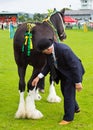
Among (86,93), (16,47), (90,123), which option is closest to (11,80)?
(86,93)

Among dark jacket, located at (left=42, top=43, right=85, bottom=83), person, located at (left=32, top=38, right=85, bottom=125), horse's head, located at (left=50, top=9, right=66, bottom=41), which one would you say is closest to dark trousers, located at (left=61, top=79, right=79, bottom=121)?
person, located at (left=32, top=38, right=85, bottom=125)

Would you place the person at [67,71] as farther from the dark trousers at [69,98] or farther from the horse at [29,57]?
the horse at [29,57]

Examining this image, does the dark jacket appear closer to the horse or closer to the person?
the person

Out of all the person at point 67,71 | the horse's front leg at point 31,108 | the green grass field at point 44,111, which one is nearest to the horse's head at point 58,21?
the green grass field at point 44,111

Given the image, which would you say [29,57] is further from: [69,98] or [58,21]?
[58,21]

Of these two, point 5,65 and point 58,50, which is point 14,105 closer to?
point 58,50

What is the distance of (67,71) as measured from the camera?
22.7ft

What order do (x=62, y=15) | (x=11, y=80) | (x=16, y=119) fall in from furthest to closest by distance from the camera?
(x=11, y=80) → (x=62, y=15) → (x=16, y=119)

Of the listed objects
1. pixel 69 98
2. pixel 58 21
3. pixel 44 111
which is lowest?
pixel 44 111

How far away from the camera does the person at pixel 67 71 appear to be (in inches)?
263

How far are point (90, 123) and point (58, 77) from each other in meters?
1.06

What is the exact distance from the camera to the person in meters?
6.68

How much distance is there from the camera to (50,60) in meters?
6.84

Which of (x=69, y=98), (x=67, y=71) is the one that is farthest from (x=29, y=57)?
(x=69, y=98)
